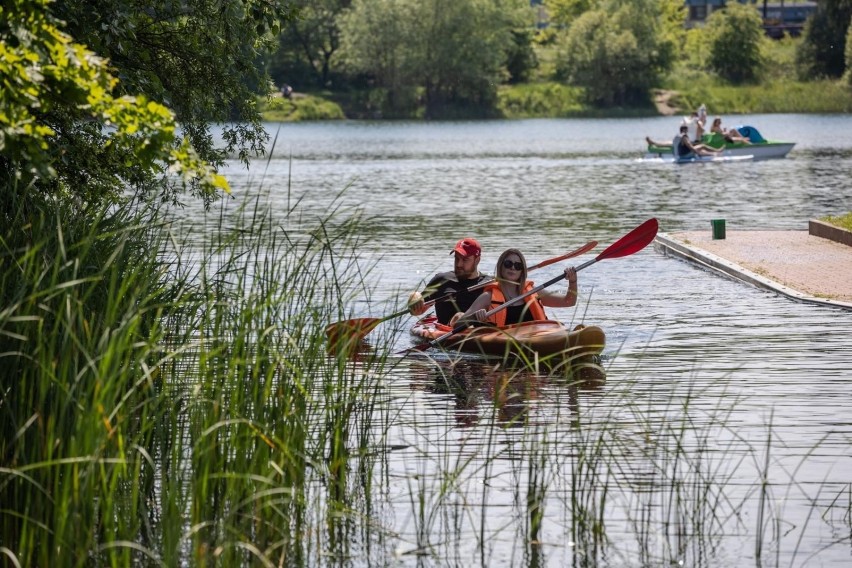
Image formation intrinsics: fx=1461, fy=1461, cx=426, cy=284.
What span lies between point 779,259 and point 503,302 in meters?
6.63

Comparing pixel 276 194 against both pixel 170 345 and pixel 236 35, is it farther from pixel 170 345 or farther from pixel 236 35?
pixel 170 345

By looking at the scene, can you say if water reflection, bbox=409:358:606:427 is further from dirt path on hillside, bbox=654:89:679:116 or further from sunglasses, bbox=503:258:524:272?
dirt path on hillside, bbox=654:89:679:116

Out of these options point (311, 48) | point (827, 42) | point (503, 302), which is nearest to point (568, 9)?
point (311, 48)

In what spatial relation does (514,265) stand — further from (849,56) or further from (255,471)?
(849,56)

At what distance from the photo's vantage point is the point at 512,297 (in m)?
12.7

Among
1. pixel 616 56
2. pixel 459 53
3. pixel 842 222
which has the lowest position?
pixel 842 222

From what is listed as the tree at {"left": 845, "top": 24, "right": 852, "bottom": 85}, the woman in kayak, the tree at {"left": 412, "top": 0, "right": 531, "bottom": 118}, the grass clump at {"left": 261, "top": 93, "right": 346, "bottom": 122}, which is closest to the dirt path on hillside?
the tree at {"left": 412, "top": 0, "right": 531, "bottom": 118}

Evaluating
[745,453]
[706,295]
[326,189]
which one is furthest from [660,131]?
[745,453]

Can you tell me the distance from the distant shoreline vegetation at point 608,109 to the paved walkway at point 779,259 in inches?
2752

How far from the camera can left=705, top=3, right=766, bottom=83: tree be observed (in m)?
101

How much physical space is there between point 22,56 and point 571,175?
35.2 metres

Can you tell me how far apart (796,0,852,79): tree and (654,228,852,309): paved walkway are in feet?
260

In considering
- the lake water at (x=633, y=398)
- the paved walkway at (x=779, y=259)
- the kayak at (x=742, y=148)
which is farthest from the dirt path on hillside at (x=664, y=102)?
the paved walkway at (x=779, y=259)

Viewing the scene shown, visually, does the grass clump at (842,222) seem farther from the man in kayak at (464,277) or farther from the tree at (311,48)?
the tree at (311,48)
